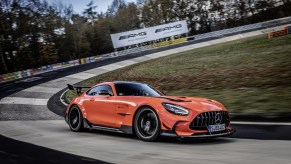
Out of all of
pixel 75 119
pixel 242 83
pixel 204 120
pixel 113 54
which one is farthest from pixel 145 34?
pixel 204 120

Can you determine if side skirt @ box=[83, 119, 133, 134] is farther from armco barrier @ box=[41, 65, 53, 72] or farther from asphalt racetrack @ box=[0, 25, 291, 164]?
armco barrier @ box=[41, 65, 53, 72]

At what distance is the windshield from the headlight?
3.78 feet

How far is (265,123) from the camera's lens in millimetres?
8320

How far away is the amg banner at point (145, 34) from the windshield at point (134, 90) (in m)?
44.8

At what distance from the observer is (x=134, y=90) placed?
770 cm

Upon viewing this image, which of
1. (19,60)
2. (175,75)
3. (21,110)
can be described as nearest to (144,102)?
(21,110)

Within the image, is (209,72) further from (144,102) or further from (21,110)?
(144,102)

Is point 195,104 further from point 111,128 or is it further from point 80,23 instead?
point 80,23

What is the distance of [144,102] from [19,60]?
51.4 m

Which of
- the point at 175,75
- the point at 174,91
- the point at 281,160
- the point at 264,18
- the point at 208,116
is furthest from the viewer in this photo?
the point at 264,18

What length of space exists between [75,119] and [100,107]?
1343mm

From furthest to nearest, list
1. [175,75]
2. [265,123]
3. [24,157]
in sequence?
[175,75] → [265,123] → [24,157]

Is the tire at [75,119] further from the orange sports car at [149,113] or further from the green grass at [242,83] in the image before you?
the green grass at [242,83]

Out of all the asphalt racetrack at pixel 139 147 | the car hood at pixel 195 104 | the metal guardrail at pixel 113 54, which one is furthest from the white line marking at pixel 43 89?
the car hood at pixel 195 104
